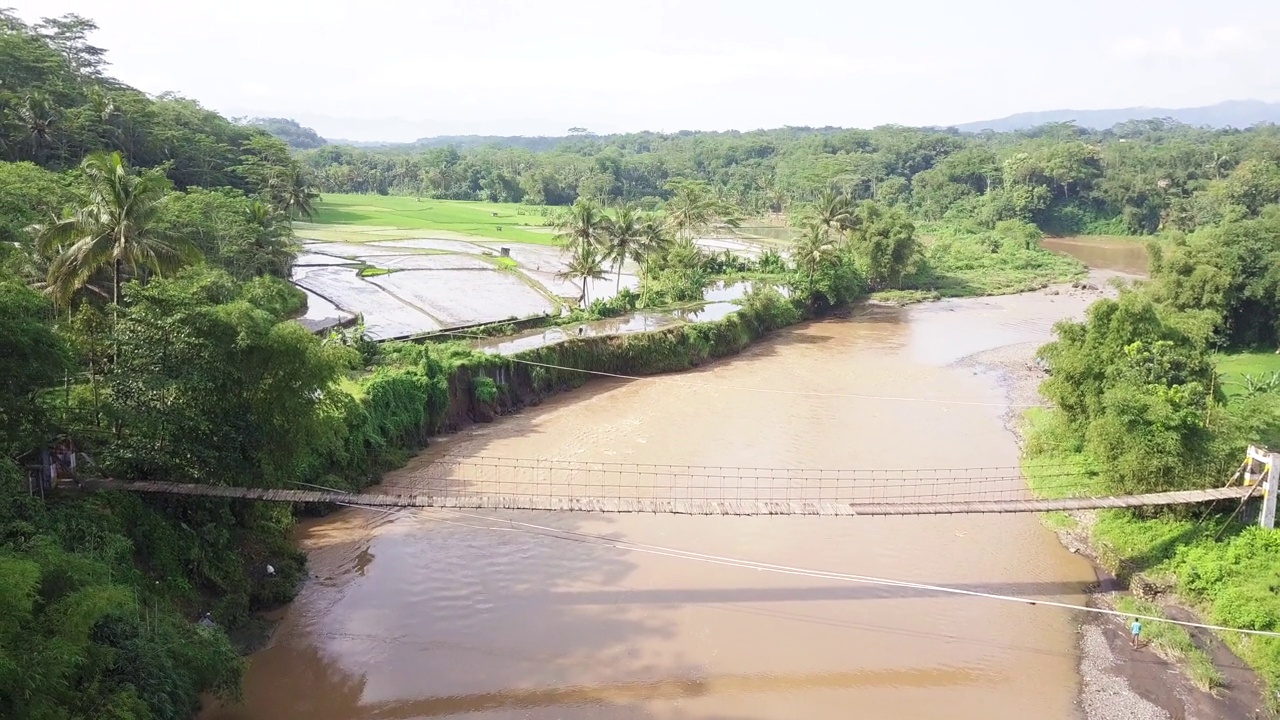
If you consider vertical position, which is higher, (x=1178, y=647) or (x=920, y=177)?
(x=920, y=177)

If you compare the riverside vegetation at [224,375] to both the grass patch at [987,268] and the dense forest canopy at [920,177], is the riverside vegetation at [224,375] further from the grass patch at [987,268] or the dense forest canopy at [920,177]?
the dense forest canopy at [920,177]

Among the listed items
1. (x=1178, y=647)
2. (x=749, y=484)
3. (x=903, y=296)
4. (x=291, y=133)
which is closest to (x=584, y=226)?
(x=749, y=484)

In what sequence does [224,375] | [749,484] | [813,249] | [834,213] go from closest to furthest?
[224,375] → [749,484] → [813,249] → [834,213]

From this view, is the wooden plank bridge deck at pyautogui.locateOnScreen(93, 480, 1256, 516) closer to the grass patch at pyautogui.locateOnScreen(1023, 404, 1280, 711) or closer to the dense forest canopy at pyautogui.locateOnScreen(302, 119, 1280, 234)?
the grass patch at pyautogui.locateOnScreen(1023, 404, 1280, 711)

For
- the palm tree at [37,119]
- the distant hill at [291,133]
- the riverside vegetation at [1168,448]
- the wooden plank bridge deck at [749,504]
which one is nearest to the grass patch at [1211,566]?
the riverside vegetation at [1168,448]

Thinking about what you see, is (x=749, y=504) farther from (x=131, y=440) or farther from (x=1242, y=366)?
(x=1242, y=366)

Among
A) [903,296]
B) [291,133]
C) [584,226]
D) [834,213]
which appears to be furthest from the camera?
[291,133]

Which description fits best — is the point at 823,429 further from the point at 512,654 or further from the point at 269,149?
the point at 269,149
